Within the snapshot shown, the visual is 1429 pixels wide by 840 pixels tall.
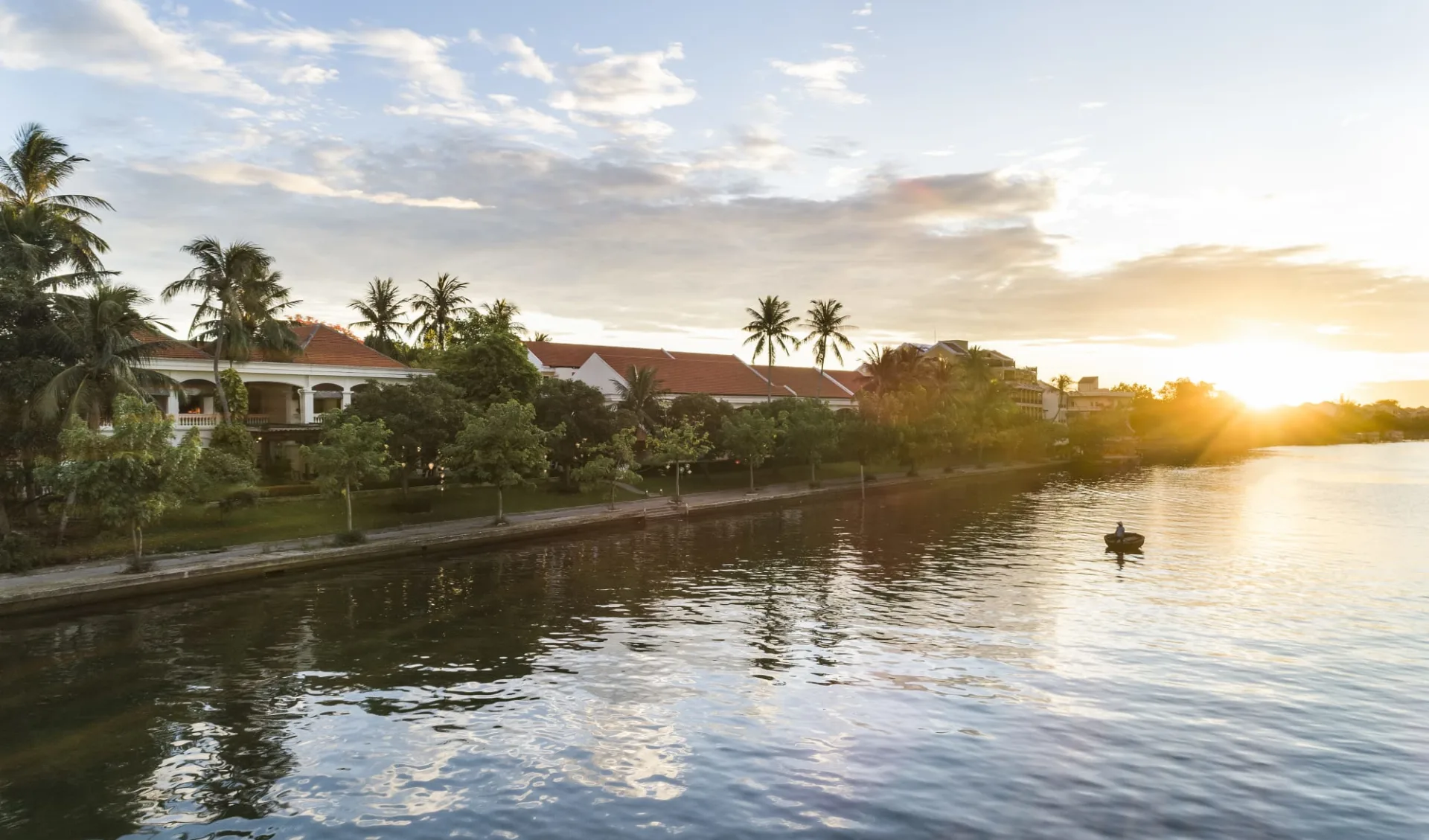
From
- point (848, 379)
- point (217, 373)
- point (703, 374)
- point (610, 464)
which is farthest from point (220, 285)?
point (848, 379)

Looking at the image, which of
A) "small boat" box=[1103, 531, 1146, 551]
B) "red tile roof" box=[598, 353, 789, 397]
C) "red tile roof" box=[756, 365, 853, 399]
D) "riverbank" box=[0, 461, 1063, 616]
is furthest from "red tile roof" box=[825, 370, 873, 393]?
"small boat" box=[1103, 531, 1146, 551]

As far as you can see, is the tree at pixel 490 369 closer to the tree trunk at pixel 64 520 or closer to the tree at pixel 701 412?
the tree at pixel 701 412

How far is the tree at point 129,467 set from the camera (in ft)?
122

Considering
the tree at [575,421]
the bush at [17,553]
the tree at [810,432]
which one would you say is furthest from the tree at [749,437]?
the bush at [17,553]

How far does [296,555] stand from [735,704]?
29496 millimetres

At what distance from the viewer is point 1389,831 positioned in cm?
1708

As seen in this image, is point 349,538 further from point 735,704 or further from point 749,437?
point 749,437

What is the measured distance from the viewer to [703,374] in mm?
105125

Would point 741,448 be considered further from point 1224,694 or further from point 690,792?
point 690,792

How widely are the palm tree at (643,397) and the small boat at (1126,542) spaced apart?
40.7 m

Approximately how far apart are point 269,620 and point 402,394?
24714mm

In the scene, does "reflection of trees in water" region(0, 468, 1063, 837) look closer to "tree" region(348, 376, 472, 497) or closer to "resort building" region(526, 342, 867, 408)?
"tree" region(348, 376, 472, 497)

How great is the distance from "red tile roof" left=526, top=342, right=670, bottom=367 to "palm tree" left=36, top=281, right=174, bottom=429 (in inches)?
2016

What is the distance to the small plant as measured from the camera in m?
46.6
